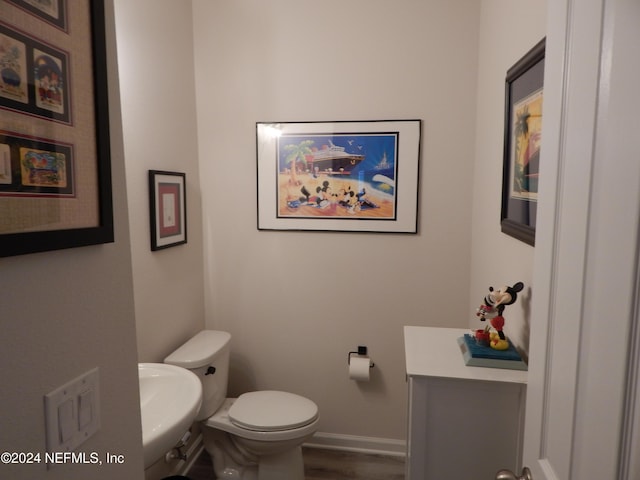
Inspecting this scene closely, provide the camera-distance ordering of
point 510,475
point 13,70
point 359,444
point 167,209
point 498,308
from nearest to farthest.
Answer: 1. point 13,70
2. point 510,475
3. point 498,308
4. point 167,209
5. point 359,444

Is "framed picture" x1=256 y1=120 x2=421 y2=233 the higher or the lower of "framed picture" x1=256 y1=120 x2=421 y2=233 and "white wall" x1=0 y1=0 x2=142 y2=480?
the higher

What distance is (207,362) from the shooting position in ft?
7.11

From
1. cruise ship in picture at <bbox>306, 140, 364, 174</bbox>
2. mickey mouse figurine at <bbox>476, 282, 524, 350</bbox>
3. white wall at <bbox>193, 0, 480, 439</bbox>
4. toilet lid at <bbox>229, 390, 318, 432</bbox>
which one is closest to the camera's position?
mickey mouse figurine at <bbox>476, 282, 524, 350</bbox>

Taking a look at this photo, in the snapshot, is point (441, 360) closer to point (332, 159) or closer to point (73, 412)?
point (73, 412)

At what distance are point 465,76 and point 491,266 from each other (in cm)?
108

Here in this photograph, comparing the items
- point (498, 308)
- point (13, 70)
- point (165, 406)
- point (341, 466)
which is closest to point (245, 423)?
point (165, 406)

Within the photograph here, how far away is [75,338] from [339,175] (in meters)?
1.91

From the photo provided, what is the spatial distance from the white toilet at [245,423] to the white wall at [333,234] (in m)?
0.37

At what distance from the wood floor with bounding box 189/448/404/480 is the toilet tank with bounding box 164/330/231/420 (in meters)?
0.47

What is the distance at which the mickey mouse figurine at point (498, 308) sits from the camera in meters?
1.44

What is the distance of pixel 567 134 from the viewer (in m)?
0.78

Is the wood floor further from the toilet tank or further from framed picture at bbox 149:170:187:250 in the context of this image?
framed picture at bbox 149:170:187:250

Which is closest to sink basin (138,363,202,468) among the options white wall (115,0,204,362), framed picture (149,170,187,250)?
white wall (115,0,204,362)

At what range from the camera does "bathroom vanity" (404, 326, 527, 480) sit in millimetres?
1345
